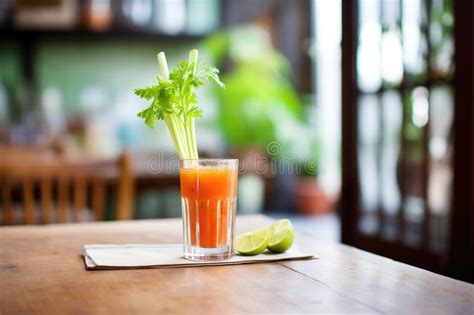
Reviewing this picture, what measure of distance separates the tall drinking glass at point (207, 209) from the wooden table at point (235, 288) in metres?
0.07

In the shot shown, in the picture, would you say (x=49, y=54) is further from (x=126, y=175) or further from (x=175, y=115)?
(x=175, y=115)

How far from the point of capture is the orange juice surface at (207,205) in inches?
43.6

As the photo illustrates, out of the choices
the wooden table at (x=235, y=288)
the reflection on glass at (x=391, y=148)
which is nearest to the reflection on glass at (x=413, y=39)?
the reflection on glass at (x=391, y=148)

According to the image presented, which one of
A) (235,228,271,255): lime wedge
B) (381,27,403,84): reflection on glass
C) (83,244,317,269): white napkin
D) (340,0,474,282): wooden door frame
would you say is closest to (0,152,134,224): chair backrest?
(83,244,317,269): white napkin

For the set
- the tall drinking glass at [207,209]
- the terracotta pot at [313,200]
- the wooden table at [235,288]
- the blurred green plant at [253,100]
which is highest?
the blurred green plant at [253,100]

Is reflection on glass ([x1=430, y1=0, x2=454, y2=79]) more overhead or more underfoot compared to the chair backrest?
more overhead

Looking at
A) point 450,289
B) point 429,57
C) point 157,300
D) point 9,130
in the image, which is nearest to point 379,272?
point 450,289

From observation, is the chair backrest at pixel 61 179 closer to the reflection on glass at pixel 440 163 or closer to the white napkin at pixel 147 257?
the white napkin at pixel 147 257

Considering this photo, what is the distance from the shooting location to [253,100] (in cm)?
606

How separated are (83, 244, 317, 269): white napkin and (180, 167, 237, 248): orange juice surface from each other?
4 centimetres

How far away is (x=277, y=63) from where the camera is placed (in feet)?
20.5

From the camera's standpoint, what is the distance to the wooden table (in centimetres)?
81

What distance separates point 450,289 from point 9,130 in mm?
5139

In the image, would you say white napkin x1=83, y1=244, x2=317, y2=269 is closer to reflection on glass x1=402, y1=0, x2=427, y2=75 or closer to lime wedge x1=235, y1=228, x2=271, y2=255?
lime wedge x1=235, y1=228, x2=271, y2=255
